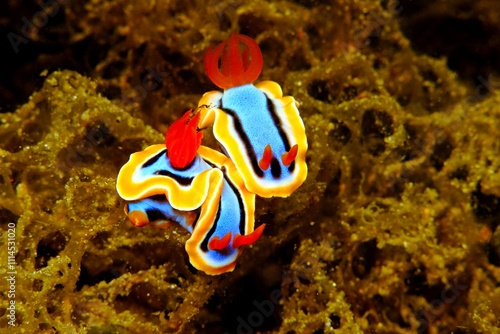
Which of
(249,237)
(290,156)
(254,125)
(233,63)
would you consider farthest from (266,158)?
(233,63)

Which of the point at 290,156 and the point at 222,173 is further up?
the point at 290,156

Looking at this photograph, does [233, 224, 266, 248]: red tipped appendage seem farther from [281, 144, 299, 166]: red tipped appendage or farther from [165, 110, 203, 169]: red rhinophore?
[165, 110, 203, 169]: red rhinophore

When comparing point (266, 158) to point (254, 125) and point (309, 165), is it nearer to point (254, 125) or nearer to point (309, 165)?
point (254, 125)

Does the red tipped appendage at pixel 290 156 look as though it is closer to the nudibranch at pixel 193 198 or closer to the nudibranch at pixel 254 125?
the nudibranch at pixel 254 125

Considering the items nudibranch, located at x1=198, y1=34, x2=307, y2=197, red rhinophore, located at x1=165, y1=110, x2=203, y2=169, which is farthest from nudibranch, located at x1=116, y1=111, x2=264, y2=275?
nudibranch, located at x1=198, y1=34, x2=307, y2=197

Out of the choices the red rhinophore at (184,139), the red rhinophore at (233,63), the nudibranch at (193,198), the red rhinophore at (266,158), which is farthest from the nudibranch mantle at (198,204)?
the red rhinophore at (233,63)

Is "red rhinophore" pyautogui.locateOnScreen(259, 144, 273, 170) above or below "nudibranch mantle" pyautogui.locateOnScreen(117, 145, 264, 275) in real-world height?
above

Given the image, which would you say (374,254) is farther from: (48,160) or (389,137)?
(48,160)
